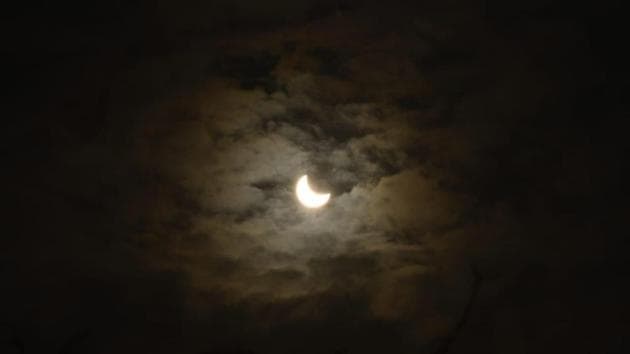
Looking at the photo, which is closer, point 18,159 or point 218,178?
point 18,159

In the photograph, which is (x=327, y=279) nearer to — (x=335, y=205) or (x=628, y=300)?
(x=335, y=205)

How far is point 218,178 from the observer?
9.29 feet

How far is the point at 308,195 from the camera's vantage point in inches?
109

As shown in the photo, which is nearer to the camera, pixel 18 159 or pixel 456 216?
pixel 18 159

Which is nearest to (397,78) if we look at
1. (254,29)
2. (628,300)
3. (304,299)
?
(254,29)

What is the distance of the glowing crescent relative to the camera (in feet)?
9.11

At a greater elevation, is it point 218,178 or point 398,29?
point 398,29

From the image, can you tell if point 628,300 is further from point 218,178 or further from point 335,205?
point 218,178

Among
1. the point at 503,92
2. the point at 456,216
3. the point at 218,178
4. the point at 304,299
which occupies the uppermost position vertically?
the point at 503,92

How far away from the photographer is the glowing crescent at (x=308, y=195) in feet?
9.11

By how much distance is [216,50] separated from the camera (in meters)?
2.66

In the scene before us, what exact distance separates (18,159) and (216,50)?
1142 mm

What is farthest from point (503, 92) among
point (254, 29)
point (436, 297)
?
point (254, 29)

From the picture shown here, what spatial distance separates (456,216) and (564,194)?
2.03 feet
